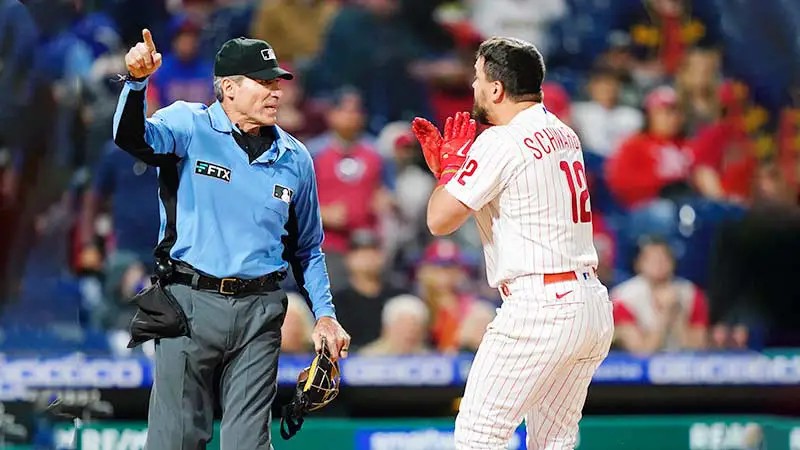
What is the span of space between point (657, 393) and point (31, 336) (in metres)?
3.78

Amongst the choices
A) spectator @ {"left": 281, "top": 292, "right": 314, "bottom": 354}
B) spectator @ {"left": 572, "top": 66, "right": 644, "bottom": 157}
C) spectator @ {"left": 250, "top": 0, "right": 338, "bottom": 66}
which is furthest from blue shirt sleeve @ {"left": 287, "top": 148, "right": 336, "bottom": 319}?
spectator @ {"left": 572, "top": 66, "right": 644, "bottom": 157}

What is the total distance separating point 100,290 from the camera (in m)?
7.18

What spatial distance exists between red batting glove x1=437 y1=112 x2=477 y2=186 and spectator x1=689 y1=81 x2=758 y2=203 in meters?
3.84

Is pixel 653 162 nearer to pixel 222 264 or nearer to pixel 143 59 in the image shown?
pixel 222 264

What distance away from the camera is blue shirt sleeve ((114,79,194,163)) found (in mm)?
3689

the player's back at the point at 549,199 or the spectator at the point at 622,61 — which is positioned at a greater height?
the spectator at the point at 622,61

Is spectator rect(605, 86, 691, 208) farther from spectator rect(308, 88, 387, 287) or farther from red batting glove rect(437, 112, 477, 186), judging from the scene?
red batting glove rect(437, 112, 477, 186)

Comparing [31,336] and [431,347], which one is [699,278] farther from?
[31,336]

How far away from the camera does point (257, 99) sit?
4.01 m

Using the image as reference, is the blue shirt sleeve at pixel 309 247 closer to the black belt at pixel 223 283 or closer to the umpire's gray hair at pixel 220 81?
the black belt at pixel 223 283

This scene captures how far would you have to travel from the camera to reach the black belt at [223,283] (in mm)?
3926

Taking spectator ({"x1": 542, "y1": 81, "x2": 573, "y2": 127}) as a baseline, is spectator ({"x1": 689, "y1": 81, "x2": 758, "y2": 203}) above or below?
below

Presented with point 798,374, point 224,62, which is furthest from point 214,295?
point 798,374

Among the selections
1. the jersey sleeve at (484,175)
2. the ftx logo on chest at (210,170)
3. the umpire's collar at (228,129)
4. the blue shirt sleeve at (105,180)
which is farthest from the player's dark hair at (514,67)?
the blue shirt sleeve at (105,180)
